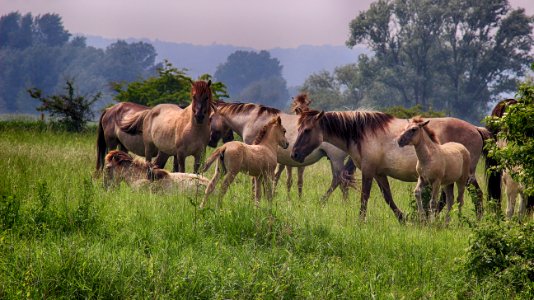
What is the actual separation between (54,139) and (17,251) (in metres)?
16.9

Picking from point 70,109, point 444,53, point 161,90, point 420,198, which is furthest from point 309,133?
point 444,53

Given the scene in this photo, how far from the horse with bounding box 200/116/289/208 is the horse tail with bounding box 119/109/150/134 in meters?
5.08

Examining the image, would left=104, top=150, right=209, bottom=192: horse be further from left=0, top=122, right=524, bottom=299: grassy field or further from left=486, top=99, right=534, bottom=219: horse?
left=486, top=99, right=534, bottom=219: horse

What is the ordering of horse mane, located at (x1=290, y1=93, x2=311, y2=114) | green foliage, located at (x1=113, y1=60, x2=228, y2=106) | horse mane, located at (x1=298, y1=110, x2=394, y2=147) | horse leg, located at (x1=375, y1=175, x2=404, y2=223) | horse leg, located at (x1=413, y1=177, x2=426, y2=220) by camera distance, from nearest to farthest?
horse leg, located at (x1=413, y1=177, x2=426, y2=220)
horse leg, located at (x1=375, y1=175, x2=404, y2=223)
horse mane, located at (x1=298, y1=110, x2=394, y2=147)
horse mane, located at (x1=290, y1=93, x2=311, y2=114)
green foliage, located at (x1=113, y1=60, x2=228, y2=106)

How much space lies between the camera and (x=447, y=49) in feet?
240

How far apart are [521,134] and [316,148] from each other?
554 cm

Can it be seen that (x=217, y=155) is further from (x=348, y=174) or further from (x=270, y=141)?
(x=348, y=174)

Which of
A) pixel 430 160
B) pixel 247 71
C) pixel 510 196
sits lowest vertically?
pixel 247 71

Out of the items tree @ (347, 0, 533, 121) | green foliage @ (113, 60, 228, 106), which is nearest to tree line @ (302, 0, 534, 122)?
tree @ (347, 0, 533, 121)

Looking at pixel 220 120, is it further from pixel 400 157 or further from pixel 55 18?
pixel 55 18

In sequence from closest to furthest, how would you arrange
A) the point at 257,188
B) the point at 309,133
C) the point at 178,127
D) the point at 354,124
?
the point at 257,188 < the point at 354,124 < the point at 309,133 < the point at 178,127

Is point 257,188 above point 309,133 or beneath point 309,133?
beneath

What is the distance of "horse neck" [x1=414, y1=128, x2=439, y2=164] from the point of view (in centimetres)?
1068

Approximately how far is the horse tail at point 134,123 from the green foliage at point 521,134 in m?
9.87
